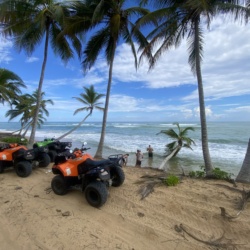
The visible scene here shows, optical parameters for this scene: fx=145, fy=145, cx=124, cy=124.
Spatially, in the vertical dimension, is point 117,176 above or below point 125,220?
above

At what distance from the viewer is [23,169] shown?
4.39 meters

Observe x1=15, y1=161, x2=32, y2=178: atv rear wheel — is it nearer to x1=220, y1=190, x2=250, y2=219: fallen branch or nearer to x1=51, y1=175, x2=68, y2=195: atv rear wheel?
x1=51, y1=175, x2=68, y2=195: atv rear wheel

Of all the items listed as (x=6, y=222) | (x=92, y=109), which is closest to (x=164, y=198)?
(x=6, y=222)

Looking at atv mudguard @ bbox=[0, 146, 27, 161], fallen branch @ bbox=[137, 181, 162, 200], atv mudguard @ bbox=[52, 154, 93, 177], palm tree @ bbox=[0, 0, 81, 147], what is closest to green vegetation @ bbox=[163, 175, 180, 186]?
fallen branch @ bbox=[137, 181, 162, 200]

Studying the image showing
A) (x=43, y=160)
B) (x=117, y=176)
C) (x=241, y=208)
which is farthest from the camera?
(x=43, y=160)

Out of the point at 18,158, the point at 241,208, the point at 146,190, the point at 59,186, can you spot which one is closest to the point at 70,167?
the point at 59,186

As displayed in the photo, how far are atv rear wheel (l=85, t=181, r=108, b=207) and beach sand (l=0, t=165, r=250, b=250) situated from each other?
14cm

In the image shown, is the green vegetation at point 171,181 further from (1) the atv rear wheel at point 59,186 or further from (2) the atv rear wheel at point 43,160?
(2) the atv rear wheel at point 43,160

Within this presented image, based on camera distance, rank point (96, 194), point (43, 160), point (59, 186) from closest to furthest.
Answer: point (96, 194)
point (59, 186)
point (43, 160)

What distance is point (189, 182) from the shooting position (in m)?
3.91

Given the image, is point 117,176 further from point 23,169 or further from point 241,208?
point 23,169

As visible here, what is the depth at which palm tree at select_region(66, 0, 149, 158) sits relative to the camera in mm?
7109

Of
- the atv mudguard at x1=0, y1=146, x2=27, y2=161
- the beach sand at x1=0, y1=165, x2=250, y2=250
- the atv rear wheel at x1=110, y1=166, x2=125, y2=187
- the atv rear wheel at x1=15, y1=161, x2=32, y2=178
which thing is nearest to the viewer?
the beach sand at x1=0, y1=165, x2=250, y2=250

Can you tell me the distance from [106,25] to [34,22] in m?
3.63
